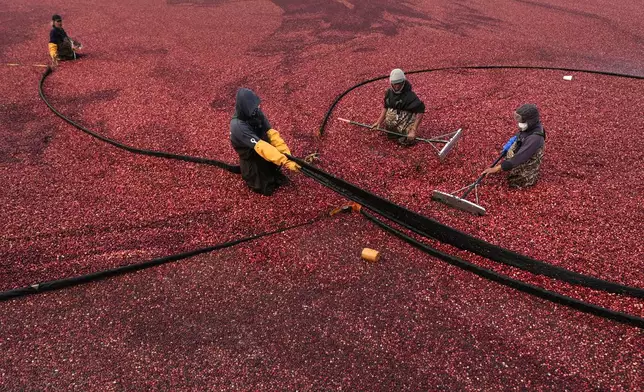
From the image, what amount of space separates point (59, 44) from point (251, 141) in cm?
786

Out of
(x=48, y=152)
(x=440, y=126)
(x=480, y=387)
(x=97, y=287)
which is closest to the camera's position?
(x=480, y=387)

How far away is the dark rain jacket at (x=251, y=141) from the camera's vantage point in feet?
17.8

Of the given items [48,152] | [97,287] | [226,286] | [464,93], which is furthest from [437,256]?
[48,152]

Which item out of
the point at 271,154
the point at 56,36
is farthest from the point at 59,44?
the point at 271,154

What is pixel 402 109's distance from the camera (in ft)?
21.5

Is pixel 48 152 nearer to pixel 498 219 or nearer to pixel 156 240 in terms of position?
pixel 156 240

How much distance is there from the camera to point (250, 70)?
1002cm

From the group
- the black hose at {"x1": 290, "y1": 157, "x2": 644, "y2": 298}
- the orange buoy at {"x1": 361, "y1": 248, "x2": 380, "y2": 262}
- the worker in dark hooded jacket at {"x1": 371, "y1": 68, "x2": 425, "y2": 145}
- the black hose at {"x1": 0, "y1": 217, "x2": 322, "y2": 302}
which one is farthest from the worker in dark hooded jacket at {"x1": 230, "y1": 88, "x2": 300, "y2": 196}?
the worker in dark hooded jacket at {"x1": 371, "y1": 68, "x2": 425, "y2": 145}

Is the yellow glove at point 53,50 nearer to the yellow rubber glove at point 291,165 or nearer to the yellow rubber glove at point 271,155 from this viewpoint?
the yellow rubber glove at point 271,155

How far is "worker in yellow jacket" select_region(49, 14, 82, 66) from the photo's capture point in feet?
33.0

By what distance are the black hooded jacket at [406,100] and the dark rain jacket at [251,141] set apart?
2055 millimetres

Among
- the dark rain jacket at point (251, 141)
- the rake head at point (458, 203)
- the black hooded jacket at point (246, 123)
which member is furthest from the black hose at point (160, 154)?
the rake head at point (458, 203)

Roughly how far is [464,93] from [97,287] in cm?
755

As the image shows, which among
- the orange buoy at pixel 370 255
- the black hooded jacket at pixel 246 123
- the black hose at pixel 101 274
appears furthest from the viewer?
the black hooded jacket at pixel 246 123
